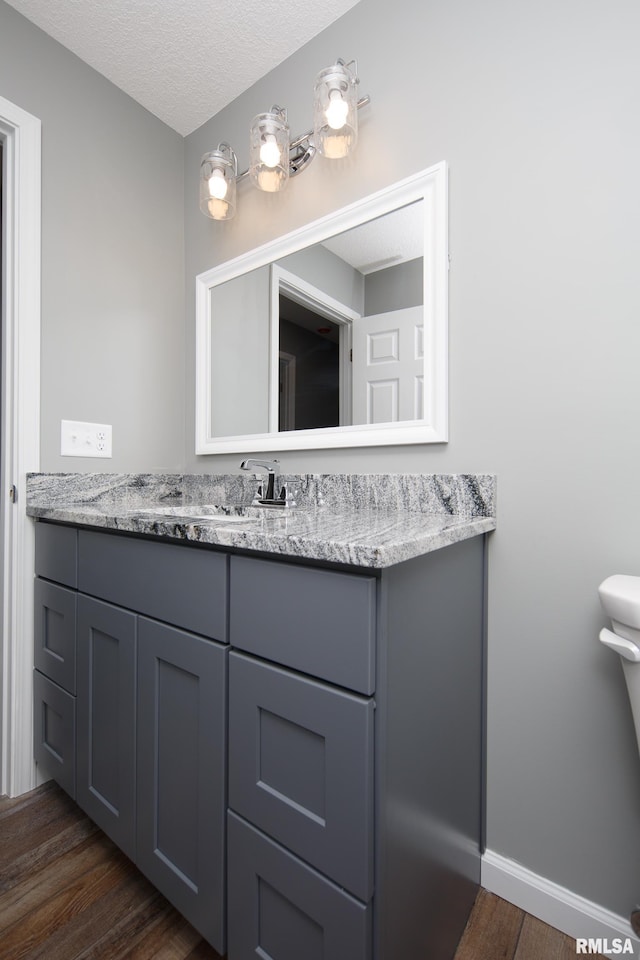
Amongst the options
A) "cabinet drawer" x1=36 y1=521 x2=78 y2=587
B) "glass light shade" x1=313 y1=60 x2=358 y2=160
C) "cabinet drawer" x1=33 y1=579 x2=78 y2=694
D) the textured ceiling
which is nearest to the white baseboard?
"cabinet drawer" x1=33 y1=579 x2=78 y2=694

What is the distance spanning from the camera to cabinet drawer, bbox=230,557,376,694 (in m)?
0.64

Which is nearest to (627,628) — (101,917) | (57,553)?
(101,917)

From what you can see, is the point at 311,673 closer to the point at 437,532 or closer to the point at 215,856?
the point at 437,532

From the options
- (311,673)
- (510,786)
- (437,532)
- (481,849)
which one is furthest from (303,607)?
(481,849)

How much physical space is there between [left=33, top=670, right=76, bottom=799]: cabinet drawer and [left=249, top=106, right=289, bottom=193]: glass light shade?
1663 mm

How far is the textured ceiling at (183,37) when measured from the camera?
4.46 feet

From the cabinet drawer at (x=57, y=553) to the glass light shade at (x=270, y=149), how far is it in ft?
4.08

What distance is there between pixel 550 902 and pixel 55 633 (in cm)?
139

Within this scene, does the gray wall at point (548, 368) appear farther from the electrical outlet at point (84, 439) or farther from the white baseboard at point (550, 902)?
the electrical outlet at point (84, 439)

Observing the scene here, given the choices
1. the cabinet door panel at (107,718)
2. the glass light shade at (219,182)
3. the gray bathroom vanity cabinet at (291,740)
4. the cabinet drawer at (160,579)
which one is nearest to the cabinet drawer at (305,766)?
the gray bathroom vanity cabinet at (291,740)

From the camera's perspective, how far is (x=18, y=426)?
4.54ft

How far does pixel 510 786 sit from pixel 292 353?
4.35ft

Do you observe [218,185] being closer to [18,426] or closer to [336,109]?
[336,109]

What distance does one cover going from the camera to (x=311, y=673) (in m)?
0.69
